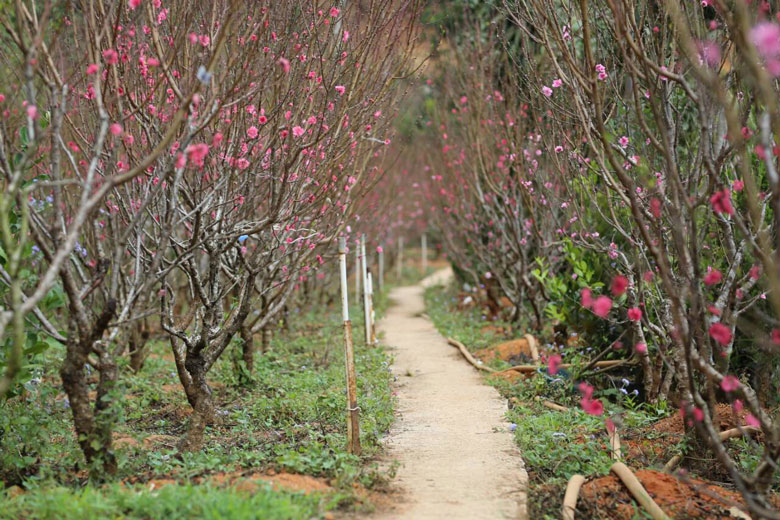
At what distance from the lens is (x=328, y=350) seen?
32.1 feet

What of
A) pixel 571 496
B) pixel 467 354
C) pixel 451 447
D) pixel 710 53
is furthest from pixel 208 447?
pixel 467 354

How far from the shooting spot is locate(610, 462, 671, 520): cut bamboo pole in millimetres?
3988

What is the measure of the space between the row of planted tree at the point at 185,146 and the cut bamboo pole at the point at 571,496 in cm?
234

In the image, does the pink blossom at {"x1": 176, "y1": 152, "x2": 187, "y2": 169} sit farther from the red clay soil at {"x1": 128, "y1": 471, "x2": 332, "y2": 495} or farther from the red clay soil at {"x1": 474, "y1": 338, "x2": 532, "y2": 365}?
the red clay soil at {"x1": 474, "y1": 338, "x2": 532, "y2": 365}

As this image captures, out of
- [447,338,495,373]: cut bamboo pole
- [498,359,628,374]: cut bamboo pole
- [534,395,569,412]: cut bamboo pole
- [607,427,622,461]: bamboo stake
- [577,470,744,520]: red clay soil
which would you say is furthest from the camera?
[447,338,495,373]: cut bamboo pole

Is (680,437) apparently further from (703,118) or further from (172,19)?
(172,19)

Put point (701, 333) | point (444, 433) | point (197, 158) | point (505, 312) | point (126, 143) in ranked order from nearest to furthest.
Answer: point (197, 158) < point (701, 333) < point (126, 143) < point (444, 433) < point (505, 312)

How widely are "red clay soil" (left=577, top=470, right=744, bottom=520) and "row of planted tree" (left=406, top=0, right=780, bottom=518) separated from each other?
0.31m

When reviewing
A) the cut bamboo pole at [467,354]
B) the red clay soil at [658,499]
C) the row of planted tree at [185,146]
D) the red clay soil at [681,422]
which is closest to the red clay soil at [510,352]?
the cut bamboo pole at [467,354]

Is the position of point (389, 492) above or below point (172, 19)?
below

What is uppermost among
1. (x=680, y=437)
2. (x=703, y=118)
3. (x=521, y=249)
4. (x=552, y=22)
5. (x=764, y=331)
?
(x=552, y=22)

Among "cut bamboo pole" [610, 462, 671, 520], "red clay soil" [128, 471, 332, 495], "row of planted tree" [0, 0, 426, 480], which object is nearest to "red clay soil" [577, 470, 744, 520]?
"cut bamboo pole" [610, 462, 671, 520]

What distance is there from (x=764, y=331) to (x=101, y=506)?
16.0ft

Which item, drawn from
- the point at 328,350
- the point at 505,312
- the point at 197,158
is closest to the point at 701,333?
the point at 197,158
